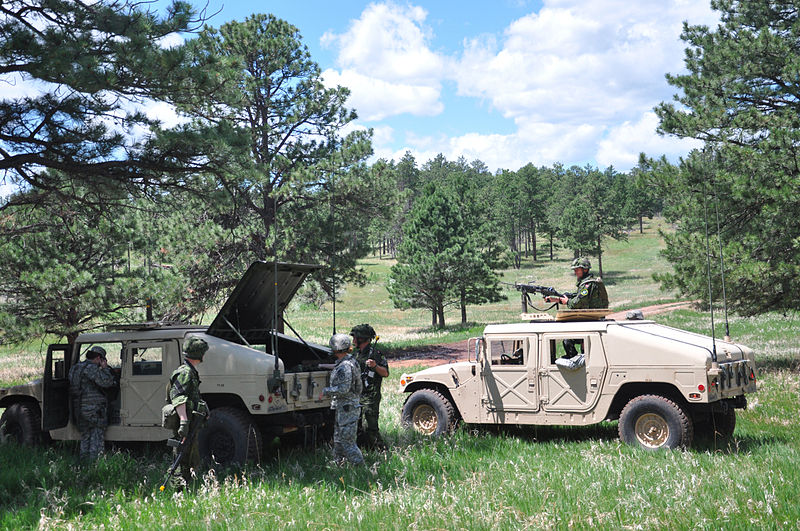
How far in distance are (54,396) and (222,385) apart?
2.57 meters

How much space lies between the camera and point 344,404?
25.3 feet

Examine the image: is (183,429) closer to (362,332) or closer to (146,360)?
(146,360)

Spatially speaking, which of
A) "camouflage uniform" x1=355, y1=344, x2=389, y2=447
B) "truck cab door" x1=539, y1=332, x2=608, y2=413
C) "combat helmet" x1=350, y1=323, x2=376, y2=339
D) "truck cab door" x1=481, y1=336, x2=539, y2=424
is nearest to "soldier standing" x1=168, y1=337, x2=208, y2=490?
"combat helmet" x1=350, y1=323, x2=376, y2=339

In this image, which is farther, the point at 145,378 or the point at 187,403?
the point at 145,378

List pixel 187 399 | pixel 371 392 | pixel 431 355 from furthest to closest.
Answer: pixel 431 355 < pixel 371 392 < pixel 187 399

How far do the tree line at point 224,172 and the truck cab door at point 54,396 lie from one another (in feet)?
9.24

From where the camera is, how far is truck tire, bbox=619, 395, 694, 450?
7.94 meters

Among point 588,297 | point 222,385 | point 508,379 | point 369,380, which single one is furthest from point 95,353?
point 588,297

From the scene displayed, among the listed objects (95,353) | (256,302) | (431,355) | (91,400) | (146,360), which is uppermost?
(256,302)

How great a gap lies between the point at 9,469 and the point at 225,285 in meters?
13.8

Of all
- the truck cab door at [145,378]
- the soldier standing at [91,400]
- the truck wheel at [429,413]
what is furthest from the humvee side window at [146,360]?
the truck wheel at [429,413]

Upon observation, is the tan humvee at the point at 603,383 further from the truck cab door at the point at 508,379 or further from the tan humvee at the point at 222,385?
the tan humvee at the point at 222,385

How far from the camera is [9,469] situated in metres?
7.68

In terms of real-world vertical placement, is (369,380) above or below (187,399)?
below
